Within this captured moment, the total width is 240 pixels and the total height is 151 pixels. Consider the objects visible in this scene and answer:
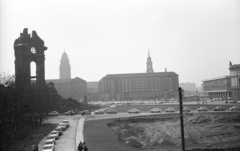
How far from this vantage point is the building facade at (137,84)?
162250 millimetres

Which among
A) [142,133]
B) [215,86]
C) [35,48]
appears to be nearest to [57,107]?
[35,48]

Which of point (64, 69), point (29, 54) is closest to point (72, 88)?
point (64, 69)

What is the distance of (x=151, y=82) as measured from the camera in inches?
6540

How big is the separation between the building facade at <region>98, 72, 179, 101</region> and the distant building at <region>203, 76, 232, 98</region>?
51.4 m

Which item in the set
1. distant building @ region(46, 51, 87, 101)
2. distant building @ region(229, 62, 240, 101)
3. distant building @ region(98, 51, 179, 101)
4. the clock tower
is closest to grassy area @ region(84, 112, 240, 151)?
the clock tower

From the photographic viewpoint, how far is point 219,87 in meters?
97.8

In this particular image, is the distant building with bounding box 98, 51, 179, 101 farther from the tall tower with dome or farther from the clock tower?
the clock tower

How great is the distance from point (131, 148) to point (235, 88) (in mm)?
59293

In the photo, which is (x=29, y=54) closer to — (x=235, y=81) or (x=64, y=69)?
(x=235, y=81)

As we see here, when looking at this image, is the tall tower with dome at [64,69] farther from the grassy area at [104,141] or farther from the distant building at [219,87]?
the grassy area at [104,141]

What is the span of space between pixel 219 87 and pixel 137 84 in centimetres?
7586

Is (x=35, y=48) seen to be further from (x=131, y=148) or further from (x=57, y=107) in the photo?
(x=131, y=148)

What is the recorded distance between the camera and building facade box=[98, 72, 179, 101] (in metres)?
162

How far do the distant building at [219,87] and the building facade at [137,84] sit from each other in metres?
51.4
